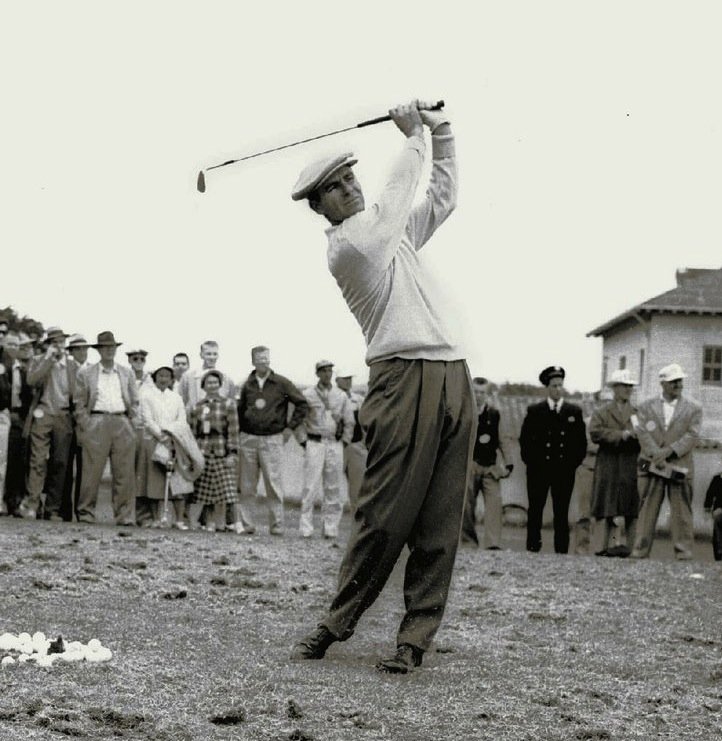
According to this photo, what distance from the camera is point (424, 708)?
5434 millimetres

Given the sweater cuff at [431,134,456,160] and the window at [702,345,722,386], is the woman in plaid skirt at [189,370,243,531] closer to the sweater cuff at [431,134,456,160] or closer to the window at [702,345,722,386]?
the sweater cuff at [431,134,456,160]

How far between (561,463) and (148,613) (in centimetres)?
867

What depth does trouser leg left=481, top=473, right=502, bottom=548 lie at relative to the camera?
16.0 metres

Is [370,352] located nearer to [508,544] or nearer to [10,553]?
[10,553]

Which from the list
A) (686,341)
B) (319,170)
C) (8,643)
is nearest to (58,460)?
(8,643)

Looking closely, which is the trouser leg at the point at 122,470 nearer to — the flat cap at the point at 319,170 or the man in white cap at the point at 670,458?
the man in white cap at the point at 670,458

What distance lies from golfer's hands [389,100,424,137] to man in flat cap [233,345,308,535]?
33.9 feet

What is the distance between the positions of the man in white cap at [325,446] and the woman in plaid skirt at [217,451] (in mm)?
888

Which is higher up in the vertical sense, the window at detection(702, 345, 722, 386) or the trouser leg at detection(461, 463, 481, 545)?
the window at detection(702, 345, 722, 386)

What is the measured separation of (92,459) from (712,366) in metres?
28.0

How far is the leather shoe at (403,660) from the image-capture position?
20.5 feet

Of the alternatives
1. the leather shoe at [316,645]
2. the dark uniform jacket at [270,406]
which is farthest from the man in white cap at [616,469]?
the leather shoe at [316,645]

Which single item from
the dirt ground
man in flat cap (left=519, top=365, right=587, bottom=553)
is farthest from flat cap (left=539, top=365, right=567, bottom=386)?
the dirt ground

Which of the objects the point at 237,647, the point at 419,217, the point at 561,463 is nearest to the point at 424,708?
the point at 237,647
